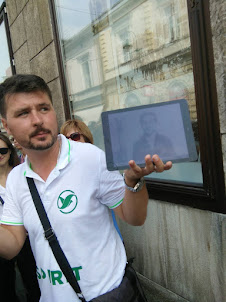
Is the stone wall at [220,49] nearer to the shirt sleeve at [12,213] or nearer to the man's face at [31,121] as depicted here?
the man's face at [31,121]

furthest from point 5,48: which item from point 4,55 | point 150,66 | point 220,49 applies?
point 220,49

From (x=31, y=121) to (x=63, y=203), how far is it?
0.46m

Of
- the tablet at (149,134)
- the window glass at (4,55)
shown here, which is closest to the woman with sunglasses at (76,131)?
the tablet at (149,134)

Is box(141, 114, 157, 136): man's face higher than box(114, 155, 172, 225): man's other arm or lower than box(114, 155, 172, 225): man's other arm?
higher

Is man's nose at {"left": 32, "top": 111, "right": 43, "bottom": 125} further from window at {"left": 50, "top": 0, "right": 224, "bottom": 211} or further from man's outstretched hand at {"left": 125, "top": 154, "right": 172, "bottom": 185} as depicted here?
window at {"left": 50, "top": 0, "right": 224, "bottom": 211}

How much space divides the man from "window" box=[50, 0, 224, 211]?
120 centimetres

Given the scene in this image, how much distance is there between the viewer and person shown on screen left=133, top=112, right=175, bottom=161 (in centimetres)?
112

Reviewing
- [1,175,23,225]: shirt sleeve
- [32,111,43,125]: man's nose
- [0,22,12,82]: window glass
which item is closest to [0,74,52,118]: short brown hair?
[32,111,43,125]: man's nose

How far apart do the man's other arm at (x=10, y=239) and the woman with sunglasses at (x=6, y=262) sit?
1.06 meters

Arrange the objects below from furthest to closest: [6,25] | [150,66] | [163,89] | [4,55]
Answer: [4,55]
[6,25]
[150,66]
[163,89]

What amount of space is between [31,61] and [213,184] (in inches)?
163

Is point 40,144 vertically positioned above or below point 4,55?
below

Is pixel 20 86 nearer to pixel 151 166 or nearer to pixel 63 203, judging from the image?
pixel 63 203

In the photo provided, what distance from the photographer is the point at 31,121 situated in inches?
56.4
